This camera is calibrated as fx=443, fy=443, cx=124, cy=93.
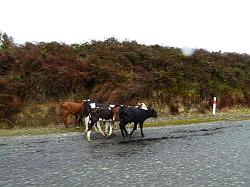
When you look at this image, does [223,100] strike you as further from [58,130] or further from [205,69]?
[58,130]

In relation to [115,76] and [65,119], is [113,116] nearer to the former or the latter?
[65,119]

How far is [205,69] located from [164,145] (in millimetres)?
18491

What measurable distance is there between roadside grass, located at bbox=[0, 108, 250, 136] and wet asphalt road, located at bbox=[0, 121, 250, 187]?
1.53 m

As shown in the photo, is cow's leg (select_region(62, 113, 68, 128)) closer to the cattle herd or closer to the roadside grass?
the roadside grass

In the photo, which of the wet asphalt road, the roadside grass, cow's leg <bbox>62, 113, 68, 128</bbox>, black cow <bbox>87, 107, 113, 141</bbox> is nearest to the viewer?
the wet asphalt road

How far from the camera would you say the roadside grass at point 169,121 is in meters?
21.9

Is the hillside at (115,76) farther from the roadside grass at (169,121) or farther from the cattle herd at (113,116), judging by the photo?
the cattle herd at (113,116)

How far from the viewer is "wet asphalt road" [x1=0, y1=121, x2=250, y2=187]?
12039 mm

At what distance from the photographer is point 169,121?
25234 mm

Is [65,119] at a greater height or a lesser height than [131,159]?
greater

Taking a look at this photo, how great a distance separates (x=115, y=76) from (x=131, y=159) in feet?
48.6

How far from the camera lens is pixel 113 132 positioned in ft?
70.7

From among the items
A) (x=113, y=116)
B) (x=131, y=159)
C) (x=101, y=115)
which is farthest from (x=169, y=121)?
(x=131, y=159)

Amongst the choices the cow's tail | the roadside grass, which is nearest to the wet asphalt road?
the cow's tail
